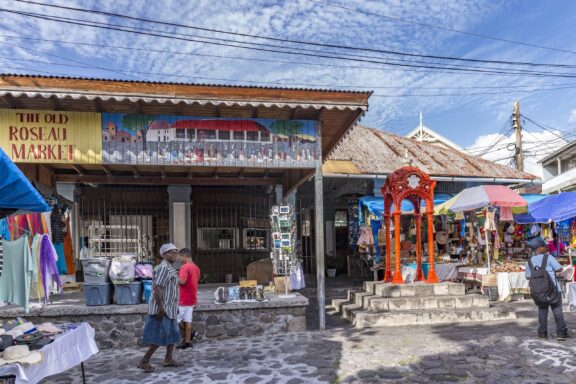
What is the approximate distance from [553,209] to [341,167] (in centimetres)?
633

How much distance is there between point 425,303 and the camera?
9.41 meters

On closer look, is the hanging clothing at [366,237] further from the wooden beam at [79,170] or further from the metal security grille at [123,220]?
the wooden beam at [79,170]

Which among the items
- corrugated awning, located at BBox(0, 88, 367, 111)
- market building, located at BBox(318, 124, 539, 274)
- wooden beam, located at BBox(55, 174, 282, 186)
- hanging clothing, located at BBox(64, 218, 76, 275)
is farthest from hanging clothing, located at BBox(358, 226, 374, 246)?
hanging clothing, located at BBox(64, 218, 76, 275)

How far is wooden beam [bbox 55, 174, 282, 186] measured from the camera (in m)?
11.4

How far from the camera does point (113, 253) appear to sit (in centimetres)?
1298

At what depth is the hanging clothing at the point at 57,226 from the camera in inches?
416

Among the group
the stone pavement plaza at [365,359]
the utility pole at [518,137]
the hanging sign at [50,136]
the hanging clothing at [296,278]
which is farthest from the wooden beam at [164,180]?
the utility pole at [518,137]

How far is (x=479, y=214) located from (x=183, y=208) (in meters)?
8.37

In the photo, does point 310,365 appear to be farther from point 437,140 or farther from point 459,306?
point 437,140

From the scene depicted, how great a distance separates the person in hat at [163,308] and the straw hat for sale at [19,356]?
6.74 ft

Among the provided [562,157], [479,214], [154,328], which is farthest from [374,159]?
[562,157]

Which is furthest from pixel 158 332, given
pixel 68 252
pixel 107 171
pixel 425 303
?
pixel 68 252

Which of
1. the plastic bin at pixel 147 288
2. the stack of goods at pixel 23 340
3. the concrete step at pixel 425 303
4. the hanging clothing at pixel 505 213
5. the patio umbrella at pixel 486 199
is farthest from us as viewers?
the hanging clothing at pixel 505 213

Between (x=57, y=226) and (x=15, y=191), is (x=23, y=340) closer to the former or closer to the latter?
(x=15, y=191)
